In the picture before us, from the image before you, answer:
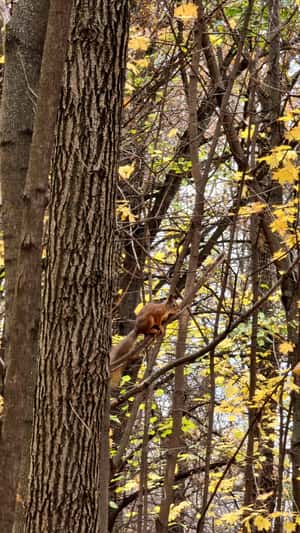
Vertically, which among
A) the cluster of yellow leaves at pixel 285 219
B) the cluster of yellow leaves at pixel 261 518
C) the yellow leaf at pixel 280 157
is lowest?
the cluster of yellow leaves at pixel 261 518

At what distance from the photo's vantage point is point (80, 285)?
2436mm

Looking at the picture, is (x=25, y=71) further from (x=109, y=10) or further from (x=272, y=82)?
(x=272, y=82)

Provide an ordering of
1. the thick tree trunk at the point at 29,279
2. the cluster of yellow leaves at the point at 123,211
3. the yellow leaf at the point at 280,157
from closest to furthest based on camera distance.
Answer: the thick tree trunk at the point at 29,279
the yellow leaf at the point at 280,157
the cluster of yellow leaves at the point at 123,211

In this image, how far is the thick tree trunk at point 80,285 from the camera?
236 cm

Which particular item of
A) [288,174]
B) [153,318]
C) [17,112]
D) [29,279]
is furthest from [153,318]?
[288,174]

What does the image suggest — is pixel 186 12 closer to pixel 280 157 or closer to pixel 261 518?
pixel 280 157

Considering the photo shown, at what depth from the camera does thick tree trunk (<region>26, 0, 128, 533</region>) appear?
7.73 ft

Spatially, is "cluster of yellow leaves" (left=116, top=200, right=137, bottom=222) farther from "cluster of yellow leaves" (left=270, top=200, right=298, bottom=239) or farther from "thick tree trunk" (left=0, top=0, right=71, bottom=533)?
"thick tree trunk" (left=0, top=0, right=71, bottom=533)

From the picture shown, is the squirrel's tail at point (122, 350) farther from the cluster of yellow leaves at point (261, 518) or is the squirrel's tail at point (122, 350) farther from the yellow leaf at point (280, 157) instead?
the cluster of yellow leaves at point (261, 518)

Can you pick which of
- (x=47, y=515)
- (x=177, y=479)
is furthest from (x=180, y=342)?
(x=177, y=479)

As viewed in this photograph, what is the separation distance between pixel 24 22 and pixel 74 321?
4.10 feet

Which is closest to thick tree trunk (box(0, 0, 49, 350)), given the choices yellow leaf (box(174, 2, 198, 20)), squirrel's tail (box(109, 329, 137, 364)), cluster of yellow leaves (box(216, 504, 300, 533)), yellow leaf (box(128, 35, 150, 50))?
squirrel's tail (box(109, 329, 137, 364))

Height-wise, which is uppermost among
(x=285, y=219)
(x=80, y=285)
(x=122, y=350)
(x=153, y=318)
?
(x=285, y=219)

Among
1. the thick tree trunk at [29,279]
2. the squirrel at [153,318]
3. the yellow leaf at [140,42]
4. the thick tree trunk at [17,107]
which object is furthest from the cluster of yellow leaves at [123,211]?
the thick tree trunk at [29,279]
